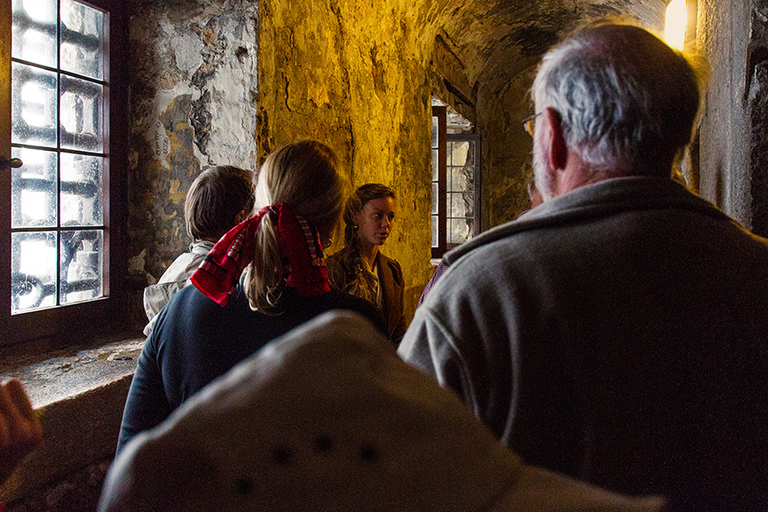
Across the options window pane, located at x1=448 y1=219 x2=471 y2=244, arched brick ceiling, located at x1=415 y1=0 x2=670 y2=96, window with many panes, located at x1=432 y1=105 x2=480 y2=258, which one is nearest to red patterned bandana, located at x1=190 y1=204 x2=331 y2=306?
arched brick ceiling, located at x1=415 y1=0 x2=670 y2=96

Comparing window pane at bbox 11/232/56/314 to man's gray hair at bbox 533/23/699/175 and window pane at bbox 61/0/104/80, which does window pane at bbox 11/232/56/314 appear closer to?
window pane at bbox 61/0/104/80

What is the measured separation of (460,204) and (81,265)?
21.7ft

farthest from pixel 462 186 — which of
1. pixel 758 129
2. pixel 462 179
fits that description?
pixel 758 129

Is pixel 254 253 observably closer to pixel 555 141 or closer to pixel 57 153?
pixel 555 141

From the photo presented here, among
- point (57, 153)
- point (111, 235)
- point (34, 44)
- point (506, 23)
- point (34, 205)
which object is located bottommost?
point (111, 235)

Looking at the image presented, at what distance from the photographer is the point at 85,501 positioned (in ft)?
6.08

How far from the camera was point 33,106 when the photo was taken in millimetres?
2248

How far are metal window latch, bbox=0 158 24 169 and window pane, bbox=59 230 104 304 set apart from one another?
38 centimetres

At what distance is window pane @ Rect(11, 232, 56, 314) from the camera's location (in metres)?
2.21

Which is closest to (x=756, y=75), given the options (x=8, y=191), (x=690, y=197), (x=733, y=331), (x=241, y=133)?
(x=690, y=197)

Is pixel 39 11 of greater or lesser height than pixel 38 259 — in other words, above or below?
above

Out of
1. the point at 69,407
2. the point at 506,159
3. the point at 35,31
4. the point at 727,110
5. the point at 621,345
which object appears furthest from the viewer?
the point at 506,159

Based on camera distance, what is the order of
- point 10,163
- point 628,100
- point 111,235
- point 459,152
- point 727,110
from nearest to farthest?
point 628,100 < point 727,110 < point 10,163 < point 111,235 < point 459,152

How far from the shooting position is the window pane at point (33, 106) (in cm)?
217
